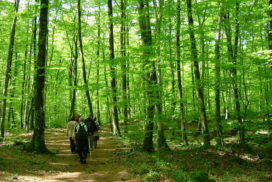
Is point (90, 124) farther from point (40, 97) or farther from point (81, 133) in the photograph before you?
point (40, 97)

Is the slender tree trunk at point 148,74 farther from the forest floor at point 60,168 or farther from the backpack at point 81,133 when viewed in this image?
the backpack at point 81,133

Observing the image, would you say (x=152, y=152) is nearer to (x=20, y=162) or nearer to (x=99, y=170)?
(x=99, y=170)

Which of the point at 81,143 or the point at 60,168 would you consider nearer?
the point at 60,168

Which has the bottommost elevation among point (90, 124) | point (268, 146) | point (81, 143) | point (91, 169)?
point (91, 169)

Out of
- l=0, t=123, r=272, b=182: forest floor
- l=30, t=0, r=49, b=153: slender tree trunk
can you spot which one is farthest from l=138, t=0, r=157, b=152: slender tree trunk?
l=30, t=0, r=49, b=153: slender tree trunk

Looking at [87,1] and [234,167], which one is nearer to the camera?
[234,167]

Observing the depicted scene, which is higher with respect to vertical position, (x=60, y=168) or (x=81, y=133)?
(x=81, y=133)

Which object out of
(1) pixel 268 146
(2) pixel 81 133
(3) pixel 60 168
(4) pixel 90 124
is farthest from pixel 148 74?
(1) pixel 268 146

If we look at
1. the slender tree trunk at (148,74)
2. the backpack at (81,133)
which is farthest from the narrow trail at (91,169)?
the slender tree trunk at (148,74)

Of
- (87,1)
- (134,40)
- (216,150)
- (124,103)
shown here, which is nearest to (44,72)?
(124,103)

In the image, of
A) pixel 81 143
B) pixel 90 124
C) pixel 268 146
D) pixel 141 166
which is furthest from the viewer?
pixel 268 146

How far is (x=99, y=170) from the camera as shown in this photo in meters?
9.01

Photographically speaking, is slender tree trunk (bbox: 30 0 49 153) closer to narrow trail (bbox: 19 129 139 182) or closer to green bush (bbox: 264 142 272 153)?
narrow trail (bbox: 19 129 139 182)

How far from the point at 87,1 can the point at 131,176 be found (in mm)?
A: 18890
